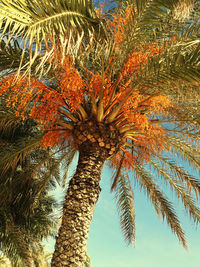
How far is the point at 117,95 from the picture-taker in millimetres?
5910

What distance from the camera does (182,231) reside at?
873 cm

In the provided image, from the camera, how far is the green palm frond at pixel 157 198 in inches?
335

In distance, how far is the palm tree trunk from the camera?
544cm

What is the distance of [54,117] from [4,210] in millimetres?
3953

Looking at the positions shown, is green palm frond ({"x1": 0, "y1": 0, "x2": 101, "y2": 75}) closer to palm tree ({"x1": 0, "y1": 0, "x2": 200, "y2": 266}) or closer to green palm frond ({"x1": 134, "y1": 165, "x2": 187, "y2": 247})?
palm tree ({"x1": 0, "y1": 0, "x2": 200, "y2": 266})

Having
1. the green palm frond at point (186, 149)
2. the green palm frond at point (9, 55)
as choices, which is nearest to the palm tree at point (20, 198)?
the green palm frond at point (9, 55)

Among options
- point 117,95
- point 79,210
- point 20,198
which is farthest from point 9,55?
point 20,198

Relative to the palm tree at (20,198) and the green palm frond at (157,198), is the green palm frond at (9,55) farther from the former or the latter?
the green palm frond at (157,198)

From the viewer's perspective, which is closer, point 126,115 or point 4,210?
point 126,115

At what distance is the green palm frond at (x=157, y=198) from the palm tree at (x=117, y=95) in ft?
3.58

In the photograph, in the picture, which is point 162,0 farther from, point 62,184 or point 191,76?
point 62,184

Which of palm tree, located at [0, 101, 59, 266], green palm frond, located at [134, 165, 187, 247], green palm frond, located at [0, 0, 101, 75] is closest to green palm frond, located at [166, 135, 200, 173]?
green palm frond, located at [134, 165, 187, 247]

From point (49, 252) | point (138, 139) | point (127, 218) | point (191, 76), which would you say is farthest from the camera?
point (49, 252)

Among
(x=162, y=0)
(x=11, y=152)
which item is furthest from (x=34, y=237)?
(x=162, y=0)
